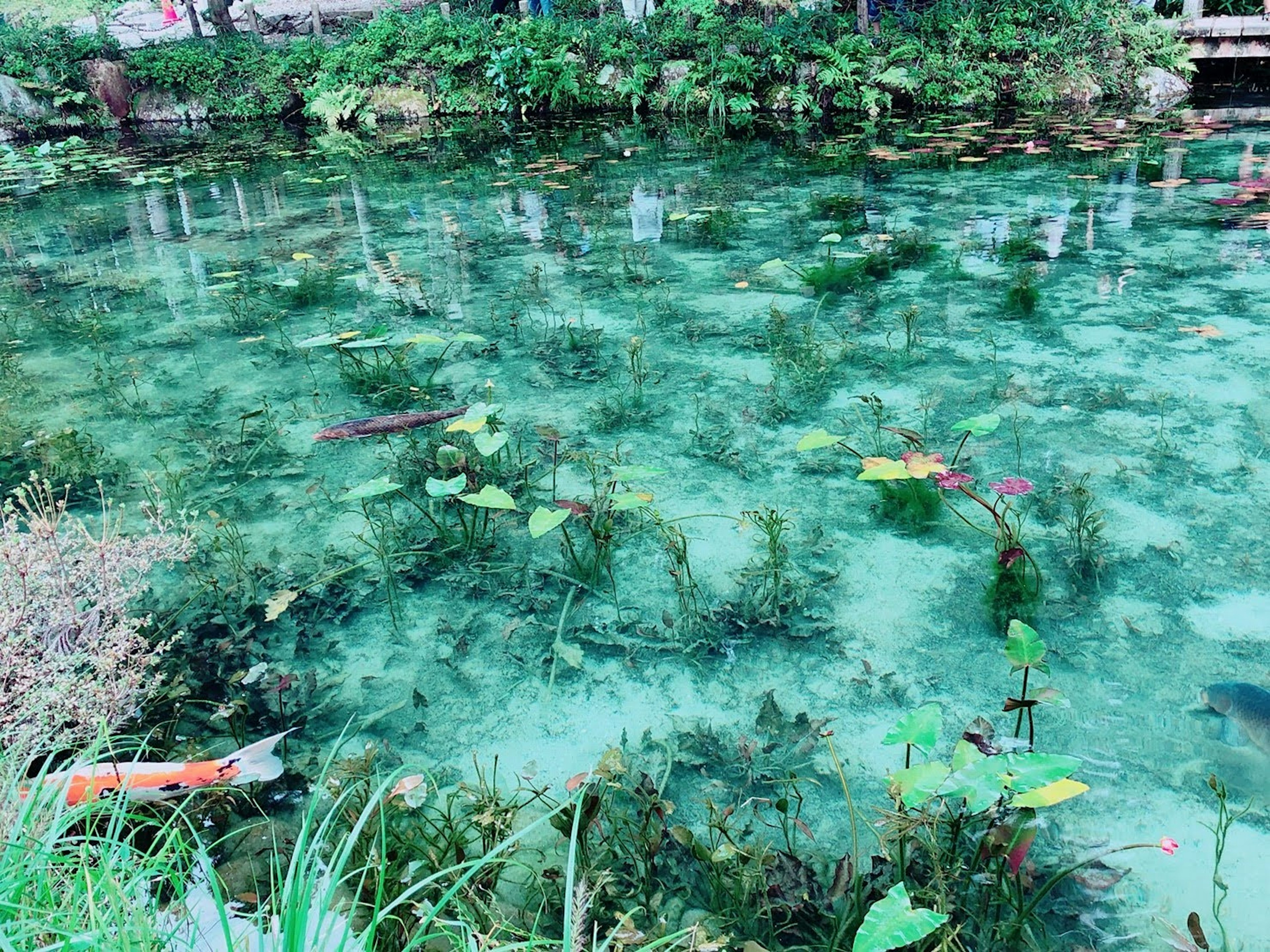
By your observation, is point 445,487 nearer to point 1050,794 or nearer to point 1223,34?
point 1050,794

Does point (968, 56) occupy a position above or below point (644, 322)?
above

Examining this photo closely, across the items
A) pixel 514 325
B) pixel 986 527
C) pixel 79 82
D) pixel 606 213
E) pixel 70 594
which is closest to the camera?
pixel 70 594

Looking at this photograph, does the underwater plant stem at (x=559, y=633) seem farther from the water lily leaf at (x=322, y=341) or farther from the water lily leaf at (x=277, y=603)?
the water lily leaf at (x=322, y=341)

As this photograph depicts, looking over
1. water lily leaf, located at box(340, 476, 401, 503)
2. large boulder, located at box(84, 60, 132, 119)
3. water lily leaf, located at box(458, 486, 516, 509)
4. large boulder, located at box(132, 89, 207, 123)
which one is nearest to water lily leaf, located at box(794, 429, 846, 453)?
water lily leaf, located at box(458, 486, 516, 509)

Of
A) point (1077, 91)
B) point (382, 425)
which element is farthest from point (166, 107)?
point (382, 425)

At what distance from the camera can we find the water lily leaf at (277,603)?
2727 millimetres

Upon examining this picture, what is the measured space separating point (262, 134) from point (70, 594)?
1318 centimetres

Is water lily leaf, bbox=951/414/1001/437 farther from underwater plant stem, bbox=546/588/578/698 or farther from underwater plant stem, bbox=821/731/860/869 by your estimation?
underwater plant stem, bbox=546/588/578/698

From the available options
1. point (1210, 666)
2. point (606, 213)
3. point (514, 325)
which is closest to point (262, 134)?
point (606, 213)

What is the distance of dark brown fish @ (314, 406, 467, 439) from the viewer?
3.83m

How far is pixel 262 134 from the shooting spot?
533 inches

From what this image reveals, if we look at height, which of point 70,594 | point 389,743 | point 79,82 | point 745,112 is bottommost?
point 389,743

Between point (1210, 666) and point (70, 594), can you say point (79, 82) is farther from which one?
point (1210, 666)

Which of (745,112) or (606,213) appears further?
(745,112)
